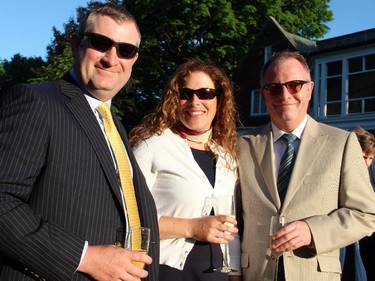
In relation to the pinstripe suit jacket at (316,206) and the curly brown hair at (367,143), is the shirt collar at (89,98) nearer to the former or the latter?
the pinstripe suit jacket at (316,206)

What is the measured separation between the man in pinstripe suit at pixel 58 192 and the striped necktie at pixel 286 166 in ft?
4.61

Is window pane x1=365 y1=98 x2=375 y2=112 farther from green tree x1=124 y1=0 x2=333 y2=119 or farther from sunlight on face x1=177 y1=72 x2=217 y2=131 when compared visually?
sunlight on face x1=177 y1=72 x2=217 y2=131

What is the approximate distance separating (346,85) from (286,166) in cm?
2062

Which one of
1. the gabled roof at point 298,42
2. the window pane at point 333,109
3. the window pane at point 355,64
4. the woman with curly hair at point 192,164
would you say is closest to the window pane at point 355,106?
the window pane at point 333,109

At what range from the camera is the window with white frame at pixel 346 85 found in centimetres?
2158

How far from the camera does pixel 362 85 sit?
864 inches

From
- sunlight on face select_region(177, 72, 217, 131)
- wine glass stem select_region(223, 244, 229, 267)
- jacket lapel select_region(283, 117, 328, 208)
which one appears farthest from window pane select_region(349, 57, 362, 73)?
wine glass stem select_region(223, 244, 229, 267)

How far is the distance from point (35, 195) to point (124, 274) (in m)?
0.53

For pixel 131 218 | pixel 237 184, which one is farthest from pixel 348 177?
pixel 131 218

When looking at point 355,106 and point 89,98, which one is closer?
point 89,98

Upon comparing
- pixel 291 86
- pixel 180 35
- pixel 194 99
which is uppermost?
pixel 180 35

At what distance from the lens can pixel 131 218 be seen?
2.39 meters

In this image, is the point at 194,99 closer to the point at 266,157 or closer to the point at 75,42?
the point at 266,157

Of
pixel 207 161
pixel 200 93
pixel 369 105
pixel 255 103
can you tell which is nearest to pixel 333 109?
pixel 369 105
